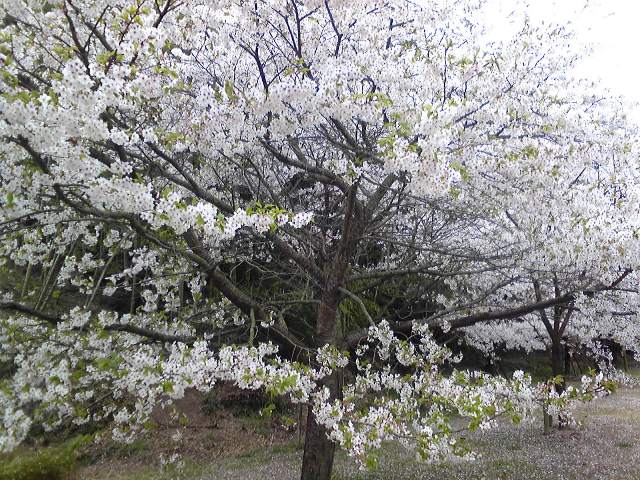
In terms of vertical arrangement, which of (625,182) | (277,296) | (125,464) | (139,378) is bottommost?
(125,464)

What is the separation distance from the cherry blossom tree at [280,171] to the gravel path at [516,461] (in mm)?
2599

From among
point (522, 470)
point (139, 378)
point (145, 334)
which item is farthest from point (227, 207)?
point (522, 470)

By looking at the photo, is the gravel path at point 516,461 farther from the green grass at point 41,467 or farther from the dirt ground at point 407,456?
the green grass at point 41,467

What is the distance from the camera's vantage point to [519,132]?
5691 millimetres

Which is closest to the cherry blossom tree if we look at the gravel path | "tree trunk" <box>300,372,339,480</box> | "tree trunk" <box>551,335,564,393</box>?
"tree trunk" <box>300,372,339,480</box>

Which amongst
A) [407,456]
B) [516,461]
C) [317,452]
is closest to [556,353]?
[516,461]

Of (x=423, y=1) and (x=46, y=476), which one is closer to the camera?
(x=423, y=1)

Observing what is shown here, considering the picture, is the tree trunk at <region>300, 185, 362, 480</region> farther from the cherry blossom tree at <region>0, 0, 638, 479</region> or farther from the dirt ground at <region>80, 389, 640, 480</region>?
the dirt ground at <region>80, 389, 640, 480</region>

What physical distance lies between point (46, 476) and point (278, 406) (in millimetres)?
5682

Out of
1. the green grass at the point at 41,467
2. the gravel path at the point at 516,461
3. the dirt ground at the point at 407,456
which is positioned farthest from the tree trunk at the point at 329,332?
the green grass at the point at 41,467

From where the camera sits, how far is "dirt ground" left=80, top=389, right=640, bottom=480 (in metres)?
7.90

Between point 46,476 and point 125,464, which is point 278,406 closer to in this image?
point 125,464

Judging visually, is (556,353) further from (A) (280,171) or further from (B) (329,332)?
(A) (280,171)

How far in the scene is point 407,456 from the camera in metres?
9.38
